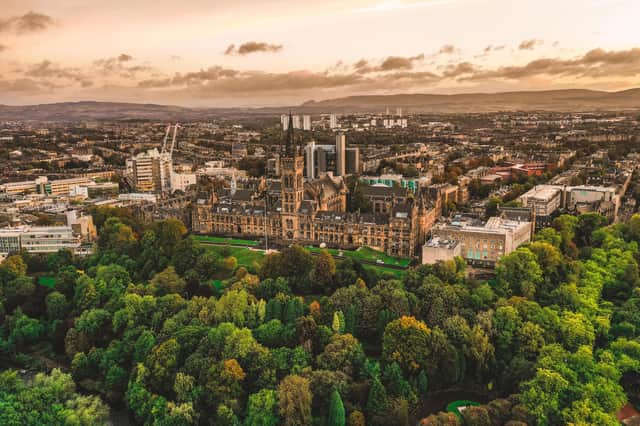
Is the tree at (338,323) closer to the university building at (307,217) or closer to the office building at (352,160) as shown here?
the university building at (307,217)

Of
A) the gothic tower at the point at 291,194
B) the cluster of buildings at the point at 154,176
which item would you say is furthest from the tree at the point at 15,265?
the cluster of buildings at the point at 154,176

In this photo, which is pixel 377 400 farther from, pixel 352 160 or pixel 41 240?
pixel 352 160

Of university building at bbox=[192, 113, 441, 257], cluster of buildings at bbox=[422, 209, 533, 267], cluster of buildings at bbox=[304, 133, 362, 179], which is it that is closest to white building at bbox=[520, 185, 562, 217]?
cluster of buildings at bbox=[422, 209, 533, 267]

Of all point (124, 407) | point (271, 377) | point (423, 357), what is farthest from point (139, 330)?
point (423, 357)

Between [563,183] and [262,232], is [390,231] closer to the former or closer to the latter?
[262,232]

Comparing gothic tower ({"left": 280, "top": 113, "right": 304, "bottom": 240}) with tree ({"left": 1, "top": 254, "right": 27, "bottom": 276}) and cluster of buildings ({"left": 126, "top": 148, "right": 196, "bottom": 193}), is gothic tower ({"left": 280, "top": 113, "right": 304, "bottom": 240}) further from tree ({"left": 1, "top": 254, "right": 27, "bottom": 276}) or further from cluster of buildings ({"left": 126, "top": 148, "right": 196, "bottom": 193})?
cluster of buildings ({"left": 126, "top": 148, "right": 196, "bottom": 193})

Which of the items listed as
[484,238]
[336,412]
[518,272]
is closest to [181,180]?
[484,238]
